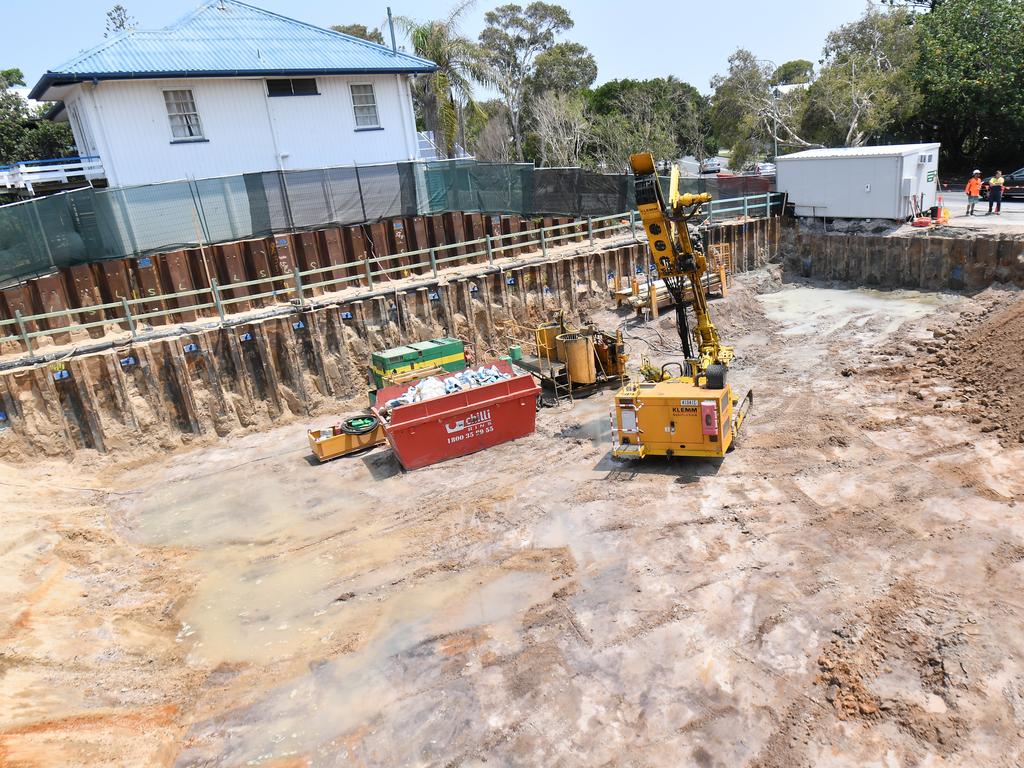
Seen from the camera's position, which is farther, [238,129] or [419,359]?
[238,129]

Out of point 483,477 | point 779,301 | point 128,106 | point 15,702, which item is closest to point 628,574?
point 483,477

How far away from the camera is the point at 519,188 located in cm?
2605

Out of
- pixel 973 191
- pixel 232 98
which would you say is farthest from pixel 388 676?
pixel 973 191

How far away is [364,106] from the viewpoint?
84.6 feet

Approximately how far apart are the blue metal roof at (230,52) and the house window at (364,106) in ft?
2.66

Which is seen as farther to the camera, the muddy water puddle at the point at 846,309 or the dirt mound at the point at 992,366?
the muddy water puddle at the point at 846,309

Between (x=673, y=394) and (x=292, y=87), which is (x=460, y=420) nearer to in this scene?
(x=673, y=394)

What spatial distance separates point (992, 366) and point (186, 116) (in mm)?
23237

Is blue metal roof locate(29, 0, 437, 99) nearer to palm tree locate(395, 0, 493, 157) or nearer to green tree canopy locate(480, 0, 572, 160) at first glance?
palm tree locate(395, 0, 493, 157)

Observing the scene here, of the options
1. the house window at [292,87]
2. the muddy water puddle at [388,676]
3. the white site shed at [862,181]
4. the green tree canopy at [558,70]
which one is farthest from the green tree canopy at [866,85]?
the muddy water puddle at [388,676]

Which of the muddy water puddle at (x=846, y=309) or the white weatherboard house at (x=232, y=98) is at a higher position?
the white weatherboard house at (x=232, y=98)

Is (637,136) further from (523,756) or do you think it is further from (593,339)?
(523,756)

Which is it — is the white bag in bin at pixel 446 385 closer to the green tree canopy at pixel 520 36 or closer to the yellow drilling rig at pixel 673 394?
the yellow drilling rig at pixel 673 394

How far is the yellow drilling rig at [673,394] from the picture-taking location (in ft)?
42.4
